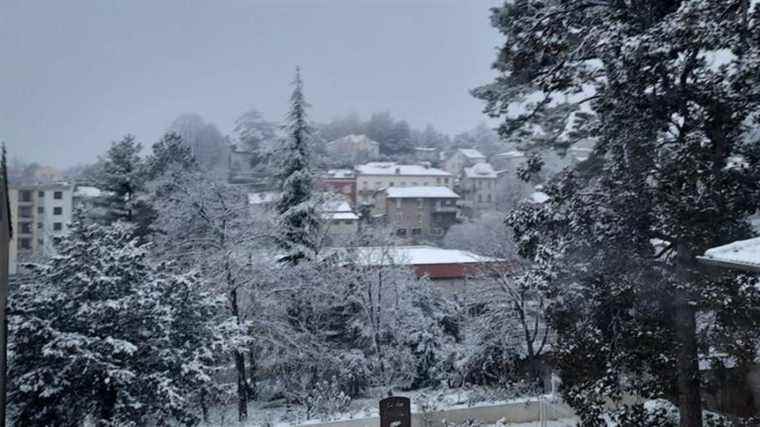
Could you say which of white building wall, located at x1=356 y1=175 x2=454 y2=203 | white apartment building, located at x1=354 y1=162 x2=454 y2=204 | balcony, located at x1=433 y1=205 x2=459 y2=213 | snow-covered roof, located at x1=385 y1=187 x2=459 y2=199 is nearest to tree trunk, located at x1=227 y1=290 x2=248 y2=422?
white apartment building, located at x1=354 y1=162 x2=454 y2=204

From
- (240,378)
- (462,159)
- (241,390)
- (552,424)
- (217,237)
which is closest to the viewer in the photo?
(552,424)

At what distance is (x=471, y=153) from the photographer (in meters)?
20.7

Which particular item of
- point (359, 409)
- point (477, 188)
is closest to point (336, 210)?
point (359, 409)

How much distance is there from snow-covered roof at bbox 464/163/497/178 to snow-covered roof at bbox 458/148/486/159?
347mm

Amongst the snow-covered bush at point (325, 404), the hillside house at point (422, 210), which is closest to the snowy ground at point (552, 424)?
the snow-covered bush at point (325, 404)

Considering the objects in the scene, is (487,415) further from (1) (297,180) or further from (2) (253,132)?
(2) (253,132)

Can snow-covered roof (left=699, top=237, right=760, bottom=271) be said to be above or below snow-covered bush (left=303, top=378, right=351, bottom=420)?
above

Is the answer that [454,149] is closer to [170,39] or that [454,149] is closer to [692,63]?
[170,39]

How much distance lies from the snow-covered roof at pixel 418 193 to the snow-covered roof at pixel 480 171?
108 centimetres

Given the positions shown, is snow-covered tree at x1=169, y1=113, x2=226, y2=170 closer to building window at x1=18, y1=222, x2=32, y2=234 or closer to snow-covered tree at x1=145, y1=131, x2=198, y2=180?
snow-covered tree at x1=145, y1=131, x2=198, y2=180

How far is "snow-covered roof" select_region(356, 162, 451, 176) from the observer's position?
19.6m

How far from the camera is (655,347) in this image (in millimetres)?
4891

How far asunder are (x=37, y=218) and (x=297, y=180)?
16.7ft

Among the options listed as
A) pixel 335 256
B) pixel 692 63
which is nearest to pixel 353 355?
Answer: pixel 335 256
